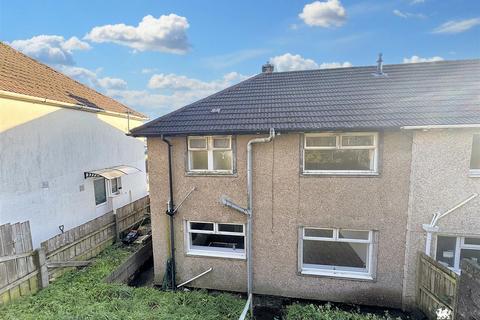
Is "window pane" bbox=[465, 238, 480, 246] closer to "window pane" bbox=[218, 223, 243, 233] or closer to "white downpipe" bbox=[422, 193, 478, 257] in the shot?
"white downpipe" bbox=[422, 193, 478, 257]

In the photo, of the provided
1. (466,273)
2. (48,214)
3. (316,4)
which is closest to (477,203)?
(466,273)

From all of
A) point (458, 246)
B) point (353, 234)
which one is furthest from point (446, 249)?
point (353, 234)

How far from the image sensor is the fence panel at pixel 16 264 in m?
7.28


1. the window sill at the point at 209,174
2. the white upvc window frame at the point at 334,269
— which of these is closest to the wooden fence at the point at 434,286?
the white upvc window frame at the point at 334,269

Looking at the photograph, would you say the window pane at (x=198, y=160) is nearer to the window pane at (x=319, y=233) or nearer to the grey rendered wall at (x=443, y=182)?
the window pane at (x=319, y=233)

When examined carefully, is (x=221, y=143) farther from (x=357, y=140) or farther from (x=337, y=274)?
(x=337, y=274)

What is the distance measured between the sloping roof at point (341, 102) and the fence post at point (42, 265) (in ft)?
16.6

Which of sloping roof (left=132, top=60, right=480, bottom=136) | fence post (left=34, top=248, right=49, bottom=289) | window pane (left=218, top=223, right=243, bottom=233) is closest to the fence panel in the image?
fence post (left=34, top=248, right=49, bottom=289)

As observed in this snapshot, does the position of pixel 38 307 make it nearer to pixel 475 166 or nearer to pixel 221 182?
pixel 221 182

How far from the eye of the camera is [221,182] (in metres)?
8.81

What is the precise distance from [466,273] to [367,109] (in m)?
5.15

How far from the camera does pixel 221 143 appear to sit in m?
8.83

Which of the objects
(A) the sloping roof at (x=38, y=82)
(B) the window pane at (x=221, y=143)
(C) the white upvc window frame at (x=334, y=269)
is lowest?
(C) the white upvc window frame at (x=334, y=269)

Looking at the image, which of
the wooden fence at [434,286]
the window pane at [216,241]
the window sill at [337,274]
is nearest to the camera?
the wooden fence at [434,286]
